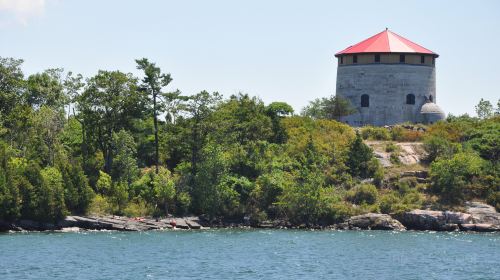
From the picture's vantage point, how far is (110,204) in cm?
8062

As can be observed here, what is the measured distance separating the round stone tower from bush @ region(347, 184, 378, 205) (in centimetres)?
2324

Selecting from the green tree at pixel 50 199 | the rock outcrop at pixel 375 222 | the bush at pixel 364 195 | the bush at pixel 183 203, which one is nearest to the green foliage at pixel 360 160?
the bush at pixel 364 195

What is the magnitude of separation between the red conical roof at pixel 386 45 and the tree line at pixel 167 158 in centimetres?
1287

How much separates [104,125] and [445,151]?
28685 mm

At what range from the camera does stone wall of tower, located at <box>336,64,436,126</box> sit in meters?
107

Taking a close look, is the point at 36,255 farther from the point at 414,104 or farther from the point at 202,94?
the point at 414,104

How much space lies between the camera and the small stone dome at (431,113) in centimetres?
10712

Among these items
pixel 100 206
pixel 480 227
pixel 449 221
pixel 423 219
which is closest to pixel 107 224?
pixel 100 206

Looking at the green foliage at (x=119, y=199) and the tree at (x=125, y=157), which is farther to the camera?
the tree at (x=125, y=157)

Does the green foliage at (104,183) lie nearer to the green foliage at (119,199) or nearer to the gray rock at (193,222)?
the green foliage at (119,199)

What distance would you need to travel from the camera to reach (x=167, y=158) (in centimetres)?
9156

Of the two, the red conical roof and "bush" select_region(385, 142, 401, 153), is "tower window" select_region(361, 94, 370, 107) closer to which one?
the red conical roof

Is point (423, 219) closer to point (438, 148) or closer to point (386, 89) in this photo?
point (438, 148)

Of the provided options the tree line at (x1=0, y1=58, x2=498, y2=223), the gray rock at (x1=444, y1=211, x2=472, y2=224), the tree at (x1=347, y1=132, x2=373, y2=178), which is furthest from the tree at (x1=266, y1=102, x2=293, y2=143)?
the gray rock at (x1=444, y1=211, x2=472, y2=224)
